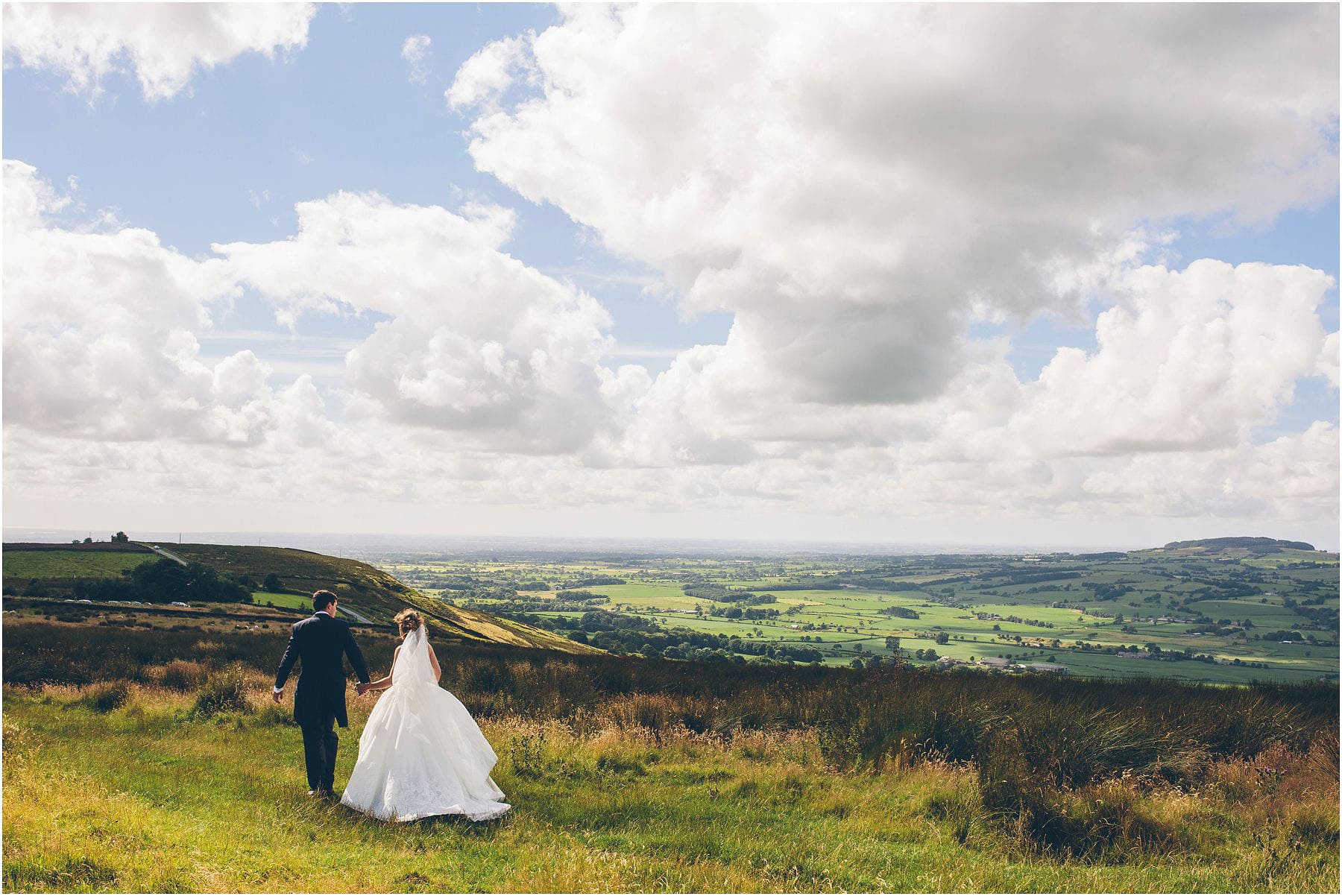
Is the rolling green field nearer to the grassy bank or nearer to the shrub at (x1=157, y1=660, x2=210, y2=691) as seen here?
the grassy bank

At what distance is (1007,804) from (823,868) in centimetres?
331

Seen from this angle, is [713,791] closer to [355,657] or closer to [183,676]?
[355,657]

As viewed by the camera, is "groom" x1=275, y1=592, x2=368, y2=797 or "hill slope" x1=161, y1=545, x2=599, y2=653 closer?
"groom" x1=275, y1=592, x2=368, y2=797

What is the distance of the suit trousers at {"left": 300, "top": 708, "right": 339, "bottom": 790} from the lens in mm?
9344

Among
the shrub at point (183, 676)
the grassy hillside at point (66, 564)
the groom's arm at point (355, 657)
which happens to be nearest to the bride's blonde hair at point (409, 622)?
Result: the groom's arm at point (355, 657)

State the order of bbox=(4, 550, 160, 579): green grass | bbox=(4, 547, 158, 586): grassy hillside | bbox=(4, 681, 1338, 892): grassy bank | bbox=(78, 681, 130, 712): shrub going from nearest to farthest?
bbox=(4, 681, 1338, 892): grassy bank
bbox=(78, 681, 130, 712): shrub
bbox=(4, 547, 158, 586): grassy hillside
bbox=(4, 550, 160, 579): green grass

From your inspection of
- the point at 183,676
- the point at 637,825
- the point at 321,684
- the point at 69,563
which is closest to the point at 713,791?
the point at 637,825

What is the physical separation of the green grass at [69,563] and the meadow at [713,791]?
68.2 m

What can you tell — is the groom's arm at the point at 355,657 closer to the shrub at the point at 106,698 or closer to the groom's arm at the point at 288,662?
the groom's arm at the point at 288,662

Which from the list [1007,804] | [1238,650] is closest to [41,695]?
[1007,804]

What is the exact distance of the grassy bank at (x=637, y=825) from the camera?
6605 millimetres

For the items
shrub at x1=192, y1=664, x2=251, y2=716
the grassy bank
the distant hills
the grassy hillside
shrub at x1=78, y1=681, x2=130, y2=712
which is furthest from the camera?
the distant hills

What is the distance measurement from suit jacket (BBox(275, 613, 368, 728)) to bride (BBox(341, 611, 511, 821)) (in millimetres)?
702

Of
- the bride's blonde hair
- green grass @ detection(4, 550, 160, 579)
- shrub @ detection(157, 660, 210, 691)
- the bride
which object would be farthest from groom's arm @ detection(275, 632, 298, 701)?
green grass @ detection(4, 550, 160, 579)
